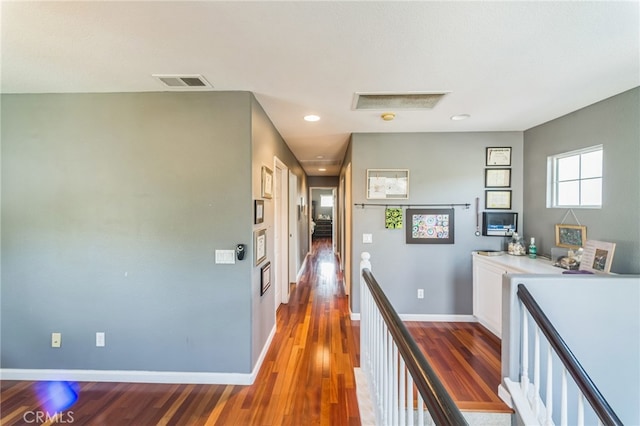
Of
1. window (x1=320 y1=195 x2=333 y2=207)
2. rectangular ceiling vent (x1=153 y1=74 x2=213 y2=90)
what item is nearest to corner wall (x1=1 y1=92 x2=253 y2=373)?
rectangular ceiling vent (x1=153 y1=74 x2=213 y2=90)

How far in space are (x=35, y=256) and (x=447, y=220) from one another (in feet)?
13.9

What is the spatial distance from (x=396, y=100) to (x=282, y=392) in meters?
2.68

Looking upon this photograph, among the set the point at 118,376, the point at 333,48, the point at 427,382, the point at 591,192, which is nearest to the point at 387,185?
the point at 591,192

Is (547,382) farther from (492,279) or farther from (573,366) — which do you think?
(492,279)

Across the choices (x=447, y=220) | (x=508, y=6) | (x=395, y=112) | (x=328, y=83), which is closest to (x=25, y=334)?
(x=328, y=83)

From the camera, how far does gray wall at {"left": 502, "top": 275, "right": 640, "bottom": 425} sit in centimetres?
187

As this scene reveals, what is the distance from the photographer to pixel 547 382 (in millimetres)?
1635

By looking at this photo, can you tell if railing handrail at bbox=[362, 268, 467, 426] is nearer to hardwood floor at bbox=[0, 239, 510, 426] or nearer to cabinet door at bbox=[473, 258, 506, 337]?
hardwood floor at bbox=[0, 239, 510, 426]

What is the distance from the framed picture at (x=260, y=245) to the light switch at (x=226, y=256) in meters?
0.19

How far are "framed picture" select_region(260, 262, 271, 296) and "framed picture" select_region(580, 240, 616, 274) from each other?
2.87 metres

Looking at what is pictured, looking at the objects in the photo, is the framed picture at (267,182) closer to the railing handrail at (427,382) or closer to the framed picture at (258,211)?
the framed picture at (258,211)

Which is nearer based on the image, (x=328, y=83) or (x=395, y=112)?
(x=328, y=83)

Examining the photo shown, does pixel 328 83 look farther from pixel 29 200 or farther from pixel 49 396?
pixel 49 396

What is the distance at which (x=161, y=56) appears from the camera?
65.0 inches
